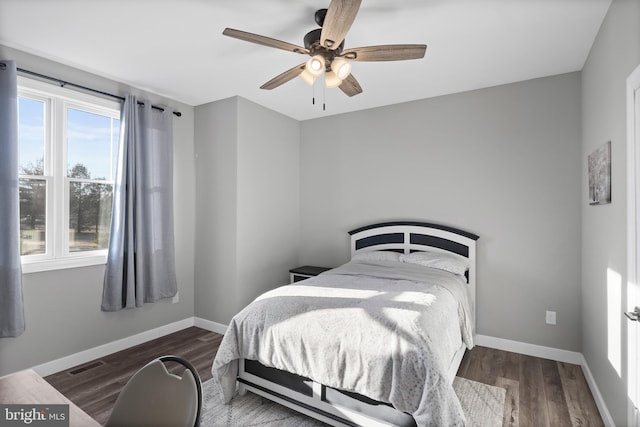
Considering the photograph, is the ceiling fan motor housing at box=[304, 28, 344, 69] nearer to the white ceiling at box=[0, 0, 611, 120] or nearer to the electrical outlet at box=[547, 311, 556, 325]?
the white ceiling at box=[0, 0, 611, 120]

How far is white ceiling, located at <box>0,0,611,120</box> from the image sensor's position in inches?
85.0

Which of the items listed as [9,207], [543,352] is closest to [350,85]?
[9,207]

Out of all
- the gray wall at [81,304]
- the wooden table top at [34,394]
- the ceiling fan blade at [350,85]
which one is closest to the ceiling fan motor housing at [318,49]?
the ceiling fan blade at [350,85]

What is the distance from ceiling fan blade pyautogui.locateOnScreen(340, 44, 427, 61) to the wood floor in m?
2.47

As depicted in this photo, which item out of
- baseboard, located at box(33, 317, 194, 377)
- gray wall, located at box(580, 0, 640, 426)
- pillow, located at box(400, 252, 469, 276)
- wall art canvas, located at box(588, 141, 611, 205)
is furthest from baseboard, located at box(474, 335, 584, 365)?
baseboard, located at box(33, 317, 194, 377)

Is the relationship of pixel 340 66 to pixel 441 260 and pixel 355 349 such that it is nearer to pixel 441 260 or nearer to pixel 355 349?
pixel 355 349

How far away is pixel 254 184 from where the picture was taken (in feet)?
13.1

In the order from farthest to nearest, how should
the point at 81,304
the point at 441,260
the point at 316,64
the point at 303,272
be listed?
the point at 303,272 < the point at 441,260 < the point at 81,304 < the point at 316,64

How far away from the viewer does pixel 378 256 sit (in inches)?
147

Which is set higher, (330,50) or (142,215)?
(330,50)

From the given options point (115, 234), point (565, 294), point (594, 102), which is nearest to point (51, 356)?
point (115, 234)

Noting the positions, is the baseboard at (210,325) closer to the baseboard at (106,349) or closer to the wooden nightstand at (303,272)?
the baseboard at (106,349)

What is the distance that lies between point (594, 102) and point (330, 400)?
2903 millimetres

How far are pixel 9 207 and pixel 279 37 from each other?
95.6 inches
